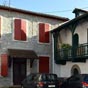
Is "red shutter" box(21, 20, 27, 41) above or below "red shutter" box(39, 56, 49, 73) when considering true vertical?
above

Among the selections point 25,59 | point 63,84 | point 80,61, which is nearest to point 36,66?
point 25,59

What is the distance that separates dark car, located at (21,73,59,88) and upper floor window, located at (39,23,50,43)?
9369 millimetres

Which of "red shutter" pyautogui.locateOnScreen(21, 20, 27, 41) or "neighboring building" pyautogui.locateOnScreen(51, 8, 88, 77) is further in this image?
"red shutter" pyautogui.locateOnScreen(21, 20, 27, 41)

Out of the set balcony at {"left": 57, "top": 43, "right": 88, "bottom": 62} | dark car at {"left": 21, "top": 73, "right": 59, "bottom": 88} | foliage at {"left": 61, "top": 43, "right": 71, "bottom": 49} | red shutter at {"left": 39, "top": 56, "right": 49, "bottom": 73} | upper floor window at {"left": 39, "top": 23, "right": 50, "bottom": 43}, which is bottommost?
dark car at {"left": 21, "top": 73, "right": 59, "bottom": 88}

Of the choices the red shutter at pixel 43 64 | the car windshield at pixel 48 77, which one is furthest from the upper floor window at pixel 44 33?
the car windshield at pixel 48 77

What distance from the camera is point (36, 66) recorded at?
3103 centimetres

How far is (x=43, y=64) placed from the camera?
31562 millimetres

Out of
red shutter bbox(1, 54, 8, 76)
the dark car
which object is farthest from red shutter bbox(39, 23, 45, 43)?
the dark car

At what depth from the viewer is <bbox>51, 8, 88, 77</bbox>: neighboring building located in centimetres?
2632

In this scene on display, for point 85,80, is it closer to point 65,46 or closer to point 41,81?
point 41,81

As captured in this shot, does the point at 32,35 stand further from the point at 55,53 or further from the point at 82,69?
the point at 82,69

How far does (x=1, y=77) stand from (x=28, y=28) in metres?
5.88

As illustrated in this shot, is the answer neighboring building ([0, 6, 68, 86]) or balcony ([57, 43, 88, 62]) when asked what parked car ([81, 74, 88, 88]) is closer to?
balcony ([57, 43, 88, 62])

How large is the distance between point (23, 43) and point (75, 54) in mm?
6182
